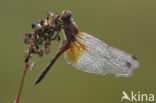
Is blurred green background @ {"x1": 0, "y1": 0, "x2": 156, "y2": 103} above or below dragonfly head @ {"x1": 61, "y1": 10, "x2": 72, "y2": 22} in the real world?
below

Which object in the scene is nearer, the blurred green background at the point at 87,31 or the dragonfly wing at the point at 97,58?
the dragonfly wing at the point at 97,58

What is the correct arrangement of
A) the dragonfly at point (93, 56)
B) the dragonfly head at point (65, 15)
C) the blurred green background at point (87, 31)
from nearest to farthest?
the dragonfly head at point (65, 15) → the dragonfly at point (93, 56) → the blurred green background at point (87, 31)

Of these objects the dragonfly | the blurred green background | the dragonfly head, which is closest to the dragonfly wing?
the dragonfly

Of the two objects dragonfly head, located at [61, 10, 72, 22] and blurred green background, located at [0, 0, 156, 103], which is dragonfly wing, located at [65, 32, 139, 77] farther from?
blurred green background, located at [0, 0, 156, 103]

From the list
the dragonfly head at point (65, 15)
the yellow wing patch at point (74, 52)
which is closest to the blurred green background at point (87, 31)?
the yellow wing patch at point (74, 52)

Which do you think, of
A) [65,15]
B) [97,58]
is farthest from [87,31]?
[65,15]

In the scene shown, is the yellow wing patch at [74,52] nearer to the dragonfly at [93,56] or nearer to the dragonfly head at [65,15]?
the dragonfly at [93,56]
